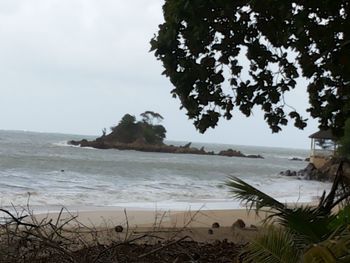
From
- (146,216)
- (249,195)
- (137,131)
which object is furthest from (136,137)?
(249,195)

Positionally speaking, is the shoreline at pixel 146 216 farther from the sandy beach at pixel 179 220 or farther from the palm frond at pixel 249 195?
the palm frond at pixel 249 195

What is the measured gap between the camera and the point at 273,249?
12.8 feet

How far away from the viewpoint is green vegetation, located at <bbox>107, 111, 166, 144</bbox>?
99625 millimetres

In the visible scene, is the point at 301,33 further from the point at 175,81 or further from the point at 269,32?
the point at 175,81

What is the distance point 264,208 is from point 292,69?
6272 mm

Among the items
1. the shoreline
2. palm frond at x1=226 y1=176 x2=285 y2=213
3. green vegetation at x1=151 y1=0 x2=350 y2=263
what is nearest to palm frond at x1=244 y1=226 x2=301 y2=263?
palm frond at x1=226 y1=176 x2=285 y2=213

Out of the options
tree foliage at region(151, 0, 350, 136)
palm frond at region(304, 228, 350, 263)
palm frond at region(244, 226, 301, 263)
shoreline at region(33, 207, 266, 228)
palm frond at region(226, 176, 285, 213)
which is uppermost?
tree foliage at region(151, 0, 350, 136)

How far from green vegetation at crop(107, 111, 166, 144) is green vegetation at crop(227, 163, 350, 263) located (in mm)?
92851

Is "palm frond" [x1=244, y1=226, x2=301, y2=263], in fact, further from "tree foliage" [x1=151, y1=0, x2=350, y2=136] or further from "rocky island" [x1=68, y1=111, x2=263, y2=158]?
"rocky island" [x1=68, y1=111, x2=263, y2=158]

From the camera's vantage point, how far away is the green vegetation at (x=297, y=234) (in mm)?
3010

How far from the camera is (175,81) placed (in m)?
9.81

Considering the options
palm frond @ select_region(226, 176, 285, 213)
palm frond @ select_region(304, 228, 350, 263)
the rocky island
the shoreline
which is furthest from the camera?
the rocky island

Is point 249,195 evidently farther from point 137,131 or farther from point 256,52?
point 137,131

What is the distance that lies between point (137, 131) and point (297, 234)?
322 ft
